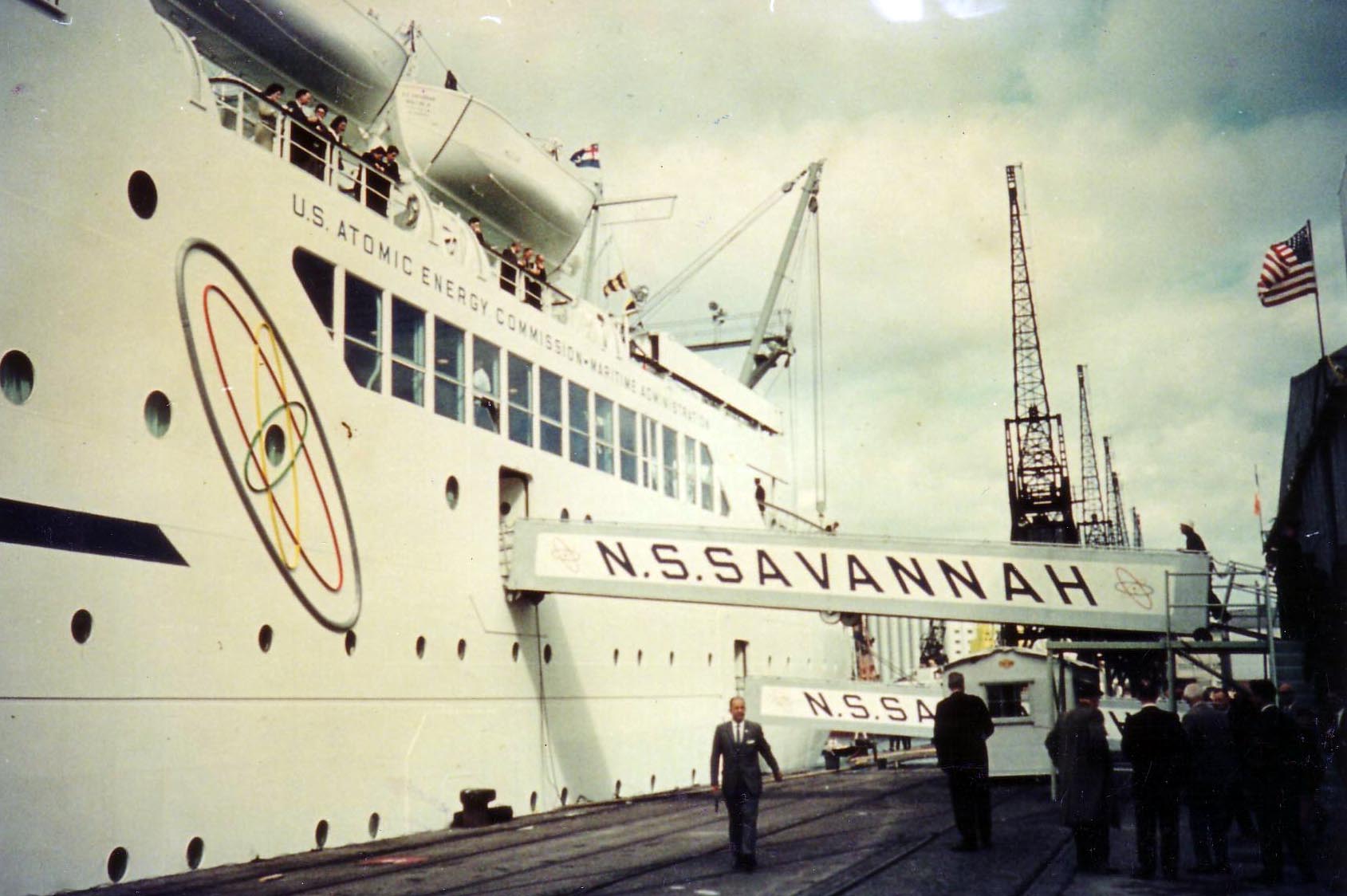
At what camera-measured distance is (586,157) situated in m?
21.8

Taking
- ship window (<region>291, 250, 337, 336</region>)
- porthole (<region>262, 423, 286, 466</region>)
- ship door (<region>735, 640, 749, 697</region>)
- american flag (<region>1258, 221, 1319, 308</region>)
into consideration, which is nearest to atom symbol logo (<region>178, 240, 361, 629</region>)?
porthole (<region>262, 423, 286, 466</region>)

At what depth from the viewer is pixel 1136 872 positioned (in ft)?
30.1

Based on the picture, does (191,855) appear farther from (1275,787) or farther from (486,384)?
(1275,787)

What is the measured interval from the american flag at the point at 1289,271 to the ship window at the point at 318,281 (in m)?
15.5

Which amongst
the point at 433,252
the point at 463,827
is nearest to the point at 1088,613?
the point at 463,827

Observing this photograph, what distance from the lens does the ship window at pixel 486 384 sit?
51.2 ft

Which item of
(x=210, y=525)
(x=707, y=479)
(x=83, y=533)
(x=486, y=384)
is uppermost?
(x=486, y=384)

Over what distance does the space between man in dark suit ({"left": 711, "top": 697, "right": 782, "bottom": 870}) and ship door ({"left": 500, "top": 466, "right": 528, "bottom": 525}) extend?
672 cm

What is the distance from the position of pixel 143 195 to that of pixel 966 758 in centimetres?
870

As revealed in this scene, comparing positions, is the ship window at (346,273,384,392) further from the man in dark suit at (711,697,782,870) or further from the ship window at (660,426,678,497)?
the ship window at (660,426,678,497)

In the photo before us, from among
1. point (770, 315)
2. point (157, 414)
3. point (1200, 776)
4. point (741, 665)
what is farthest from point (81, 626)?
point (770, 315)

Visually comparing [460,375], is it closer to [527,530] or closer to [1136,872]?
[527,530]

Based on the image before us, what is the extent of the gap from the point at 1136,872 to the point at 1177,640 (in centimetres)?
590

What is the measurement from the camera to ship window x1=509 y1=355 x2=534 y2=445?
54.4 feet
